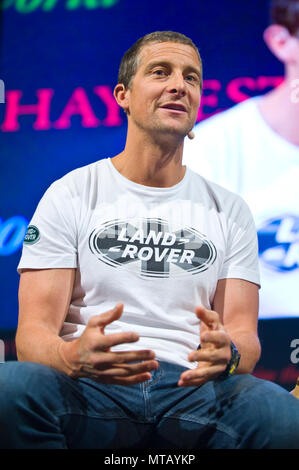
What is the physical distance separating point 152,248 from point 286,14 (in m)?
1.43

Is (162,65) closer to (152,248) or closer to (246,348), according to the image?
(152,248)

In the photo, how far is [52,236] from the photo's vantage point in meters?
1.33

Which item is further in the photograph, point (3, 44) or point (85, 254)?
point (3, 44)

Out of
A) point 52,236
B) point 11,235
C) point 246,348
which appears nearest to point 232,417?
point 246,348

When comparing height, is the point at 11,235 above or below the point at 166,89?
below

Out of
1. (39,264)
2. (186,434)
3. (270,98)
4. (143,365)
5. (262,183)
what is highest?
(270,98)

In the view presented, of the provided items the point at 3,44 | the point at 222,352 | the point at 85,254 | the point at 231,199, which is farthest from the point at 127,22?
the point at 222,352

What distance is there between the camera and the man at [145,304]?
40.9 inches

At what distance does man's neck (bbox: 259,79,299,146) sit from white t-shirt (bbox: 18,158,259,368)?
2.79 feet

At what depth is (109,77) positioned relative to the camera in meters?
2.25

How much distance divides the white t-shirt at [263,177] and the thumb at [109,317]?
1.13 meters

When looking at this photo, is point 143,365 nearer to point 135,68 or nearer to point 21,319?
point 21,319

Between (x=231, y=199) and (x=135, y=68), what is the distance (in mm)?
464
